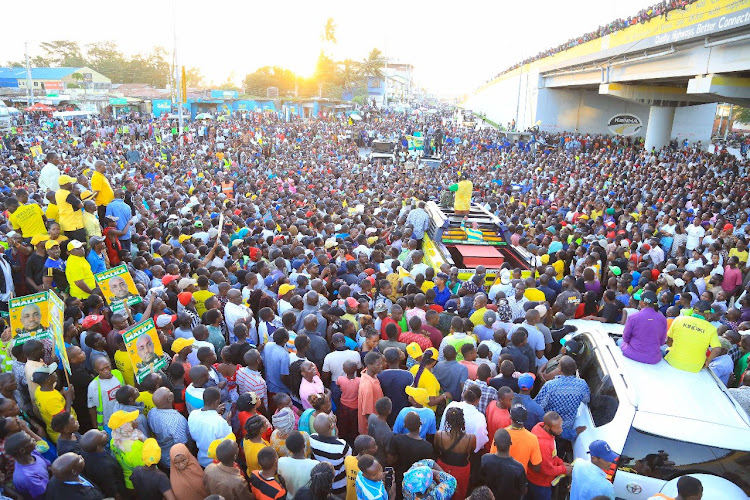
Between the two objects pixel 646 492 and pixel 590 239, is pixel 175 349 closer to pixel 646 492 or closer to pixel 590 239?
pixel 646 492

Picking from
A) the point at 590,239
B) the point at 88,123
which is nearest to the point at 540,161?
the point at 590,239

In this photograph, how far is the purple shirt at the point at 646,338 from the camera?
5.12 metres

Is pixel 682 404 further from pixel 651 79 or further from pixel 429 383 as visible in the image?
pixel 651 79

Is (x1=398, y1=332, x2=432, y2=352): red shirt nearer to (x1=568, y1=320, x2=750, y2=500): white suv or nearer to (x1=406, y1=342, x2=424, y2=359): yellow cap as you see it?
(x1=406, y1=342, x2=424, y2=359): yellow cap

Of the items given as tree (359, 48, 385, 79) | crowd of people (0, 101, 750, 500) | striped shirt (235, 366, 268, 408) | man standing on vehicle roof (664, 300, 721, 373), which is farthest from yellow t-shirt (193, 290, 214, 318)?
tree (359, 48, 385, 79)

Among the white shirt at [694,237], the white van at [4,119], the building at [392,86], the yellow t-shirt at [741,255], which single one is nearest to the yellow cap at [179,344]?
the yellow t-shirt at [741,255]

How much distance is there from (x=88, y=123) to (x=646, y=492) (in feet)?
133

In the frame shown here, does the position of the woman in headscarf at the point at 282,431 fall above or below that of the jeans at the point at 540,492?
above

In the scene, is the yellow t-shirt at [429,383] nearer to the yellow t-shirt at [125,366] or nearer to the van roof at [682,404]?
the van roof at [682,404]

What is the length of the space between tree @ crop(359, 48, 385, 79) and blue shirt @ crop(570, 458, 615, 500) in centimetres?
7527

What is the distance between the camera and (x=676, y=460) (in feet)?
13.3

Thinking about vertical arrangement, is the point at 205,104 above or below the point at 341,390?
above

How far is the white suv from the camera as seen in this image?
395 centimetres

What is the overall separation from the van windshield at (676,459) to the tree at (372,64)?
75.1m
